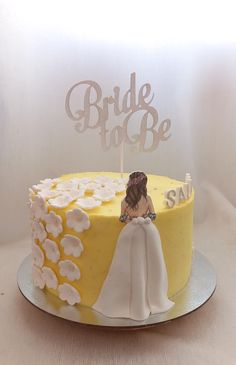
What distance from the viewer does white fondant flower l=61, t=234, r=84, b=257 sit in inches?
43.3

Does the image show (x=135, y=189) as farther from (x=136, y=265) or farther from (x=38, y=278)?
(x=38, y=278)

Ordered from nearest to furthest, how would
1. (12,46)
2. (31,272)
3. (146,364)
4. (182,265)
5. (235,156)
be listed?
(146,364) < (182,265) < (31,272) < (12,46) < (235,156)

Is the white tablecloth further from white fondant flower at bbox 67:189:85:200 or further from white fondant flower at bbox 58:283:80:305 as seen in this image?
white fondant flower at bbox 67:189:85:200

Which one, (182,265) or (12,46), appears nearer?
(182,265)

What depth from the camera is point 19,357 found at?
1030 millimetres

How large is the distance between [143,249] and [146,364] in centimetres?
27

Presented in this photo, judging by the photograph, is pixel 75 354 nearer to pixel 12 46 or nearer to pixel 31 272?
pixel 31 272

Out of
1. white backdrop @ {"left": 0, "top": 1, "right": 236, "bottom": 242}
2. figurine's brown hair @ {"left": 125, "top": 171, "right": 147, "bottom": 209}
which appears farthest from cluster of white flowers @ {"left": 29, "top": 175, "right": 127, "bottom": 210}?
white backdrop @ {"left": 0, "top": 1, "right": 236, "bottom": 242}

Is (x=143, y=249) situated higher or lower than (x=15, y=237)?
higher

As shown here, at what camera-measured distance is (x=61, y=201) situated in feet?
3.79

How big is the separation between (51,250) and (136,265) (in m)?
0.25

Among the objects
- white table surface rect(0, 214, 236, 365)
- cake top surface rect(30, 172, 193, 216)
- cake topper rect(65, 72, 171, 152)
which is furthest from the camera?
cake topper rect(65, 72, 171, 152)

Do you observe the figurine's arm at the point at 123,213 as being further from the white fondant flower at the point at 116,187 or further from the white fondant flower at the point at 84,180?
the white fondant flower at the point at 84,180

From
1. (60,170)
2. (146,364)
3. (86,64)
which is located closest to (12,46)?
(86,64)
